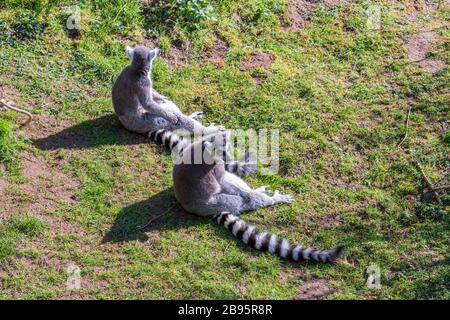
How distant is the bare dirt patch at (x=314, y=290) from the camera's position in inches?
313

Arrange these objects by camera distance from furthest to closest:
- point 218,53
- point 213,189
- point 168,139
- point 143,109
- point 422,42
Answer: point 422,42
point 218,53
point 143,109
point 168,139
point 213,189

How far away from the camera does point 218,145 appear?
9.34 m

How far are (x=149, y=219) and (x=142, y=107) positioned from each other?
2.21 meters

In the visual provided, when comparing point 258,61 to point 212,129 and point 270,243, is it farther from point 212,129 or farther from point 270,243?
point 270,243

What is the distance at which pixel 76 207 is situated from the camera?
30.3 feet

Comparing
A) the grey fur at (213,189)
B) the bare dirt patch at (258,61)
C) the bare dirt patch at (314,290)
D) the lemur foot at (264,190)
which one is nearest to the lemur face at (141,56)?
the bare dirt patch at (258,61)

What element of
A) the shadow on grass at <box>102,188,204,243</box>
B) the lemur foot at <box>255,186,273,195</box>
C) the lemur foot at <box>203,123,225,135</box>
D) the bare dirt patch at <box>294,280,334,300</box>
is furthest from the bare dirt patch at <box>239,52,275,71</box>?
the bare dirt patch at <box>294,280,334,300</box>

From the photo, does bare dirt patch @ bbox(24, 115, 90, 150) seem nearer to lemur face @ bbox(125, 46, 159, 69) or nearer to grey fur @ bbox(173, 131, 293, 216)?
lemur face @ bbox(125, 46, 159, 69)

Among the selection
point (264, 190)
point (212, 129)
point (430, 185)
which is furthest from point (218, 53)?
point (430, 185)

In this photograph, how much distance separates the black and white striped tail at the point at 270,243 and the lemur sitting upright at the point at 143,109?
2.03m
